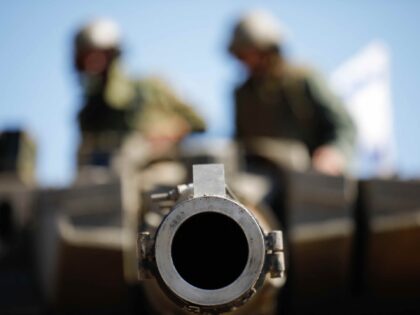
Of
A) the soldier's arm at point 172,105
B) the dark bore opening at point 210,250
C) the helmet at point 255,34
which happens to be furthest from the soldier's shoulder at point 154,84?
the dark bore opening at point 210,250

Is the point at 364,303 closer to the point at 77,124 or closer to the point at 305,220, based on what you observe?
the point at 305,220

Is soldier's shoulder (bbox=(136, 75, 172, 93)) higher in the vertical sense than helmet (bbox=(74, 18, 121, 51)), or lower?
lower

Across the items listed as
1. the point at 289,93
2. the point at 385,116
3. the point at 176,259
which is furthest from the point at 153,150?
the point at 385,116

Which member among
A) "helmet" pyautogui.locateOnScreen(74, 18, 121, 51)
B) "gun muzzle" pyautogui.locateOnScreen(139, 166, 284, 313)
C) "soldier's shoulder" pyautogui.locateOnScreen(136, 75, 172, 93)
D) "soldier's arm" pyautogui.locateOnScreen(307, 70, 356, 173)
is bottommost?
"gun muzzle" pyautogui.locateOnScreen(139, 166, 284, 313)

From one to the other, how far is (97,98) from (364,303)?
3210 millimetres

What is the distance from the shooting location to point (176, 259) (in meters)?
3.11

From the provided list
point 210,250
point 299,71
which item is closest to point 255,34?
point 299,71

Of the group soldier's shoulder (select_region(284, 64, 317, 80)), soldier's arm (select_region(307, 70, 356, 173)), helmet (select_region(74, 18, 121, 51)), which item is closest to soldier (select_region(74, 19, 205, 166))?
helmet (select_region(74, 18, 121, 51))

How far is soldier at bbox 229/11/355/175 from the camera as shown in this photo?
7.50 m

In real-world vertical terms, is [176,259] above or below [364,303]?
above

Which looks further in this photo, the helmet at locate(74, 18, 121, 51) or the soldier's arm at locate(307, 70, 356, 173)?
the helmet at locate(74, 18, 121, 51)

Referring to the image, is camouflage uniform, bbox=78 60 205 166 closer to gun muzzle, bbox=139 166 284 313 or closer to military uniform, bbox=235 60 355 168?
military uniform, bbox=235 60 355 168

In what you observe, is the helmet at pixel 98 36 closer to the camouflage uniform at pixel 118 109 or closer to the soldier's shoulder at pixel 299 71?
the camouflage uniform at pixel 118 109

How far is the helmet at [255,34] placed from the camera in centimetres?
779
